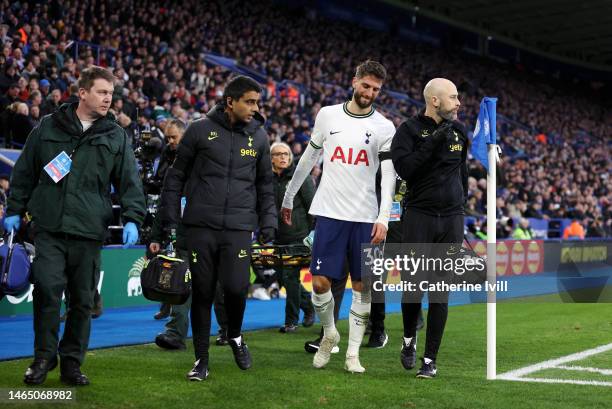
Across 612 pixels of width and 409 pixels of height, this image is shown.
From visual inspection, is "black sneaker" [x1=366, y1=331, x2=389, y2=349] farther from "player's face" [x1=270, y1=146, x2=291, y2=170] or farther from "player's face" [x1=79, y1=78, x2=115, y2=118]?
"player's face" [x1=79, y1=78, x2=115, y2=118]

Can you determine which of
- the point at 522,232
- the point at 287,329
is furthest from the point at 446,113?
the point at 522,232

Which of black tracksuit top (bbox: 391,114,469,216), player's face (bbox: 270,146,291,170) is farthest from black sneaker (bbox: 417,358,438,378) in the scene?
player's face (bbox: 270,146,291,170)

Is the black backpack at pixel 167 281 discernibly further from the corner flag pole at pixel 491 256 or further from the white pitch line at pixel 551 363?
the white pitch line at pixel 551 363

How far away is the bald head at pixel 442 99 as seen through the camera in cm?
615

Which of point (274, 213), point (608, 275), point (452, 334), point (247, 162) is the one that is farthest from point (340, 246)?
point (608, 275)

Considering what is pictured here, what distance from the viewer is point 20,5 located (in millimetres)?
17422

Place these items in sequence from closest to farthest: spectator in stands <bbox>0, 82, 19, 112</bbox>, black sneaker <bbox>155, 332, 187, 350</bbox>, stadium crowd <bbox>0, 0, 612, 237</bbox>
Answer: black sneaker <bbox>155, 332, 187, 350</bbox> < spectator in stands <bbox>0, 82, 19, 112</bbox> < stadium crowd <bbox>0, 0, 612, 237</bbox>

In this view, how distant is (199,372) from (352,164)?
76.3 inches

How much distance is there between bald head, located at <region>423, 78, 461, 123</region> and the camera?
615 cm

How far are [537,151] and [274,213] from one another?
2877 cm

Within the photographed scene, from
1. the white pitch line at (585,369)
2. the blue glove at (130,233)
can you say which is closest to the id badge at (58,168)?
the blue glove at (130,233)

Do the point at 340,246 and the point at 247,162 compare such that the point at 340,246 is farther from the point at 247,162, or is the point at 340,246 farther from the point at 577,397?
the point at 577,397

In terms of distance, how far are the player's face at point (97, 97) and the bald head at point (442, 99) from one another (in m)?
2.33

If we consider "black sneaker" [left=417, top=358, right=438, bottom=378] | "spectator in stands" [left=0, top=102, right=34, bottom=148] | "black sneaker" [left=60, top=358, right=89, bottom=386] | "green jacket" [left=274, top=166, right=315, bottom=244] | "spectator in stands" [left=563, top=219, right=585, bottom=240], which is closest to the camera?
"black sneaker" [left=60, top=358, right=89, bottom=386]
